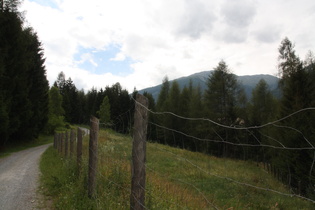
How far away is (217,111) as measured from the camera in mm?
30875

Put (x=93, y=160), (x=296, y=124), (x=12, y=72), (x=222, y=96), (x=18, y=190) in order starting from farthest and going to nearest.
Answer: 1. (x=222, y=96)
2. (x=12, y=72)
3. (x=296, y=124)
4. (x=18, y=190)
5. (x=93, y=160)

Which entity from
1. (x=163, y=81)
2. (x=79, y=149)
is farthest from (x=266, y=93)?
(x=79, y=149)

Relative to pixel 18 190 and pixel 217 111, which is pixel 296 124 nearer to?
pixel 18 190

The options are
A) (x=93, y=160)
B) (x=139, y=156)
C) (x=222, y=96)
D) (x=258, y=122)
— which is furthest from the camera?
(x=258, y=122)

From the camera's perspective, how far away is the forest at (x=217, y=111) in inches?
319

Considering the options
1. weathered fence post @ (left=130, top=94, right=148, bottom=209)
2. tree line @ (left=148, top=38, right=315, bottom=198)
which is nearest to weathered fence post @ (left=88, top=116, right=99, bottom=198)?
tree line @ (left=148, top=38, right=315, bottom=198)

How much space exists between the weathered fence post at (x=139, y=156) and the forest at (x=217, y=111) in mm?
168

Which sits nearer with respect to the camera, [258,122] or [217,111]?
[217,111]

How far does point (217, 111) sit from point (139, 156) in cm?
2922

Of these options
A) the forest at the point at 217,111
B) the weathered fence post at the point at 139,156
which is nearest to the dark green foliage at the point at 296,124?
the forest at the point at 217,111

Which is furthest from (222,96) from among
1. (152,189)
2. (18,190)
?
(152,189)

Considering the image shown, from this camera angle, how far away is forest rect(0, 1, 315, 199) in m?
8.10

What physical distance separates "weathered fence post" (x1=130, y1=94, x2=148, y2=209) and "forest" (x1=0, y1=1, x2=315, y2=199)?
0.17m

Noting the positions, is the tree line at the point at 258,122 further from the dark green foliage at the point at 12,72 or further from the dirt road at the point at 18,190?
the dark green foliage at the point at 12,72
